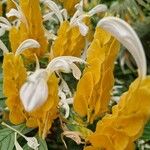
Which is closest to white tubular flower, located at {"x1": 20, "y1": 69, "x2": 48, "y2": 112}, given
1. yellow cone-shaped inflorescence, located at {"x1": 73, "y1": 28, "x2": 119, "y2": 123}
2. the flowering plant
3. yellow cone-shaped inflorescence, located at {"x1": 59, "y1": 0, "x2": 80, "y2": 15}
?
the flowering plant

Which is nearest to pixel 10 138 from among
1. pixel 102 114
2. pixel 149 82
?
pixel 102 114

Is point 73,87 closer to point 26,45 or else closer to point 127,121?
point 26,45

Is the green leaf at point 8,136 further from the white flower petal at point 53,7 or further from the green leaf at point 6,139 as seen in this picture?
the white flower petal at point 53,7

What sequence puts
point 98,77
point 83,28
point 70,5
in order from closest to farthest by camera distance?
1. point 98,77
2. point 83,28
3. point 70,5

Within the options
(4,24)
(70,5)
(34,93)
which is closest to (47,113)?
(34,93)

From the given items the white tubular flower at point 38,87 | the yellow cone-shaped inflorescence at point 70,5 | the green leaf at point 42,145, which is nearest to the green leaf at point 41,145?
the green leaf at point 42,145

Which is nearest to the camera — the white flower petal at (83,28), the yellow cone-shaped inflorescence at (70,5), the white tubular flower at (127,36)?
the white tubular flower at (127,36)
